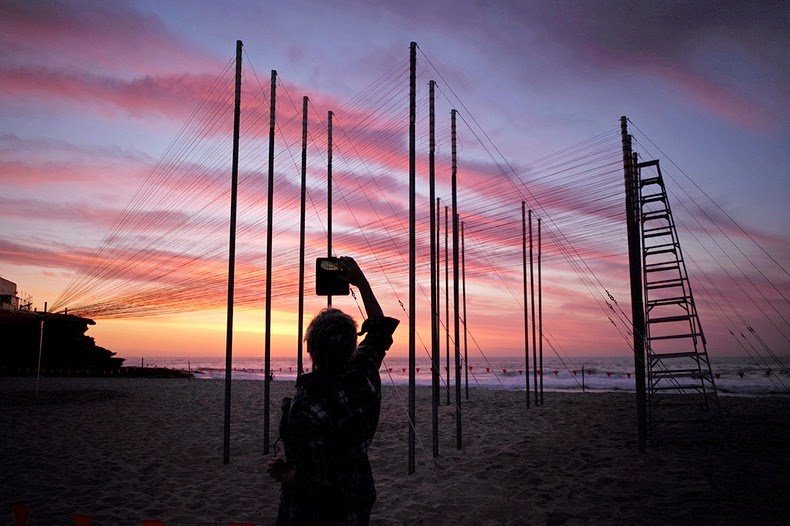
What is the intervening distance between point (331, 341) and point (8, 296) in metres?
88.6

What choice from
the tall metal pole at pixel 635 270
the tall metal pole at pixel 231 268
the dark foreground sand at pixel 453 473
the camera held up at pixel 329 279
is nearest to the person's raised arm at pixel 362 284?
the camera held up at pixel 329 279

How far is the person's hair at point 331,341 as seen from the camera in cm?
243

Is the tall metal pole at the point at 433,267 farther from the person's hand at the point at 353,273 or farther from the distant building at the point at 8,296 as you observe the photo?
the distant building at the point at 8,296

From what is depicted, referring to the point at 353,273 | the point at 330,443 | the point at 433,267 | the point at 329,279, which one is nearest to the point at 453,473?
the point at 433,267

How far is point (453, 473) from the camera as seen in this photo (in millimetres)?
11641

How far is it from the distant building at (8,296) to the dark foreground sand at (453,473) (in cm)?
6397

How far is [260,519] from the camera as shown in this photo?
895cm

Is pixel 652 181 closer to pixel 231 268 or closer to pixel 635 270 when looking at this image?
pixel 635 270

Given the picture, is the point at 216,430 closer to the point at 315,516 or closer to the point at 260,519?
the point at 260,519

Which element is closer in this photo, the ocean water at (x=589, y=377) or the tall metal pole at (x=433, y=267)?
the tall metal pole at (x=433, y=267)

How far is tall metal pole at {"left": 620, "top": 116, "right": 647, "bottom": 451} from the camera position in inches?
490

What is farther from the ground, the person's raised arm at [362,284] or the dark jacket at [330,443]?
the person's raised arm at [362,284]

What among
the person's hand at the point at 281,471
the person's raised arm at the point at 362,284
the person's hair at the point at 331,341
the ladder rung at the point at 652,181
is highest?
the ladder rung at the point at 652,181

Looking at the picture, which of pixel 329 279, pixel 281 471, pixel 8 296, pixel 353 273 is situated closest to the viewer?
pixel 281 471
